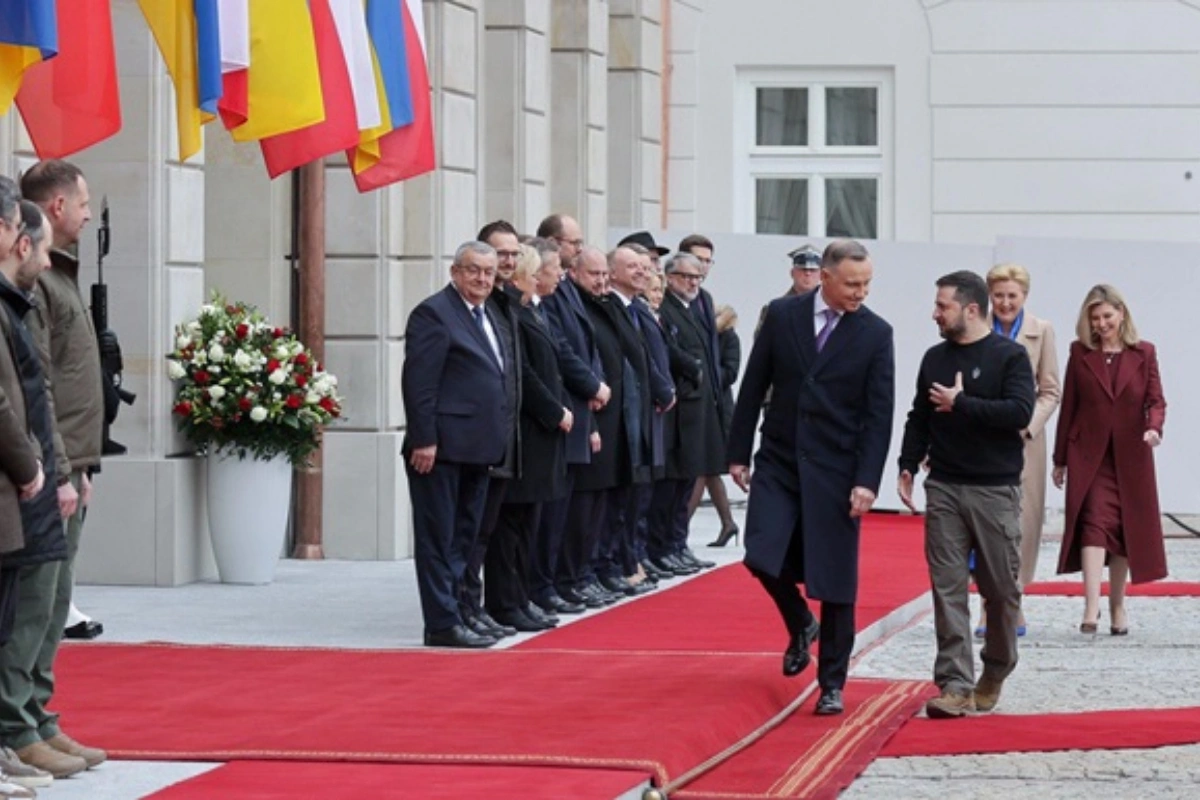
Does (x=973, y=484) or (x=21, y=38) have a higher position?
(x=21, y=38)

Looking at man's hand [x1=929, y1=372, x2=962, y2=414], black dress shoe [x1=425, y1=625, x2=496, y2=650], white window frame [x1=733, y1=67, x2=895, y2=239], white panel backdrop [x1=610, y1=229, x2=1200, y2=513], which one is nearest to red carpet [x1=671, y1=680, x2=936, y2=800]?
man's hand [x1=929, y1=372, x2=962, y2=414]

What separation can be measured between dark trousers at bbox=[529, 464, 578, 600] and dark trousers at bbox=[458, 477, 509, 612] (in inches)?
35.0

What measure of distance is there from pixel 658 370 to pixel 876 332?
5.20m

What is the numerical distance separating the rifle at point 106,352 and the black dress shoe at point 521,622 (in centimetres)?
195

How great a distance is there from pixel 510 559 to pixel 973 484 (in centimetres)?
311

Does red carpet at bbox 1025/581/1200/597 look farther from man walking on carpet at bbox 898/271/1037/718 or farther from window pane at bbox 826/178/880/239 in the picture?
window pane at bbox 826/178/880/239

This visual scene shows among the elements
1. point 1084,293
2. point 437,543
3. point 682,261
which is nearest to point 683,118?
point 1084,293

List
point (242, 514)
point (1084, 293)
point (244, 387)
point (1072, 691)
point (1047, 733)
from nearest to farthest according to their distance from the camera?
point (1047, 733) → point (1072, 691) → point (244, 387) → point (242, 514) → point (1084, 293)

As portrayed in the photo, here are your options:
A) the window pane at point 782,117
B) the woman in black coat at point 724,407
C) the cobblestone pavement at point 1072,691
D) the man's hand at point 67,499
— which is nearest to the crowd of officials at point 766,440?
the woman in black coat at point 724,407

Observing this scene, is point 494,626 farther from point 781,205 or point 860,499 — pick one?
point 781,205

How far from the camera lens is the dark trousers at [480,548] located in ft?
44.5

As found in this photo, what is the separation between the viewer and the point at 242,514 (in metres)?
16.4

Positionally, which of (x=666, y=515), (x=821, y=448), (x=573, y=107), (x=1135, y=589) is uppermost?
(x=573, y=107)

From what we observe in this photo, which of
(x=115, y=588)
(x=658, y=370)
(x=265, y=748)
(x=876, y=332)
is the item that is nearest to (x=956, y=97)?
(x=658, y=370)
